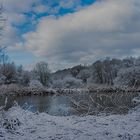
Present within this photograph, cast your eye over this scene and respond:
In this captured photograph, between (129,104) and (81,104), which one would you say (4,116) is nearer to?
(81,104)

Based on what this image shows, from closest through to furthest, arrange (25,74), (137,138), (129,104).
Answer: (137,138), (129,104), (25,74)

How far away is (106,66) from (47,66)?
12.9 m

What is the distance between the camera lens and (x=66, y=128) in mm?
8352

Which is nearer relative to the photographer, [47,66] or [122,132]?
[122,132]

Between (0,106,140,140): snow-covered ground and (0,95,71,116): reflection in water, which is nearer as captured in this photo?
(0,106,140,140): snow-covered ground

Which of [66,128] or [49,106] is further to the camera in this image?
[49,106]

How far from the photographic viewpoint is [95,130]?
7.96 meters

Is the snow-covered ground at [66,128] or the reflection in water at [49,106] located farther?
the reflection in water at [49,106]

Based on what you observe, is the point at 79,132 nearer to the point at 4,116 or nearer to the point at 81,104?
the point at 4,116

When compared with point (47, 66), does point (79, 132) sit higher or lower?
lower

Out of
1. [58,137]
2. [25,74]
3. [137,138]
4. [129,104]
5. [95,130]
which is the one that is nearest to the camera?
[137,138]

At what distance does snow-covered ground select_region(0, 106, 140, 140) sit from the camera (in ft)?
24.2

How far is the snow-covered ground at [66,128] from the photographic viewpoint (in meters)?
7.38

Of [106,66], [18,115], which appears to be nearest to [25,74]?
[106,66]
